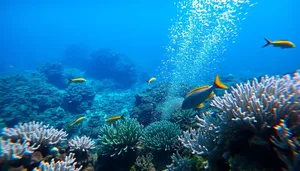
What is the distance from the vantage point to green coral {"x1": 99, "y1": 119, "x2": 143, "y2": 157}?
4438 millimetres

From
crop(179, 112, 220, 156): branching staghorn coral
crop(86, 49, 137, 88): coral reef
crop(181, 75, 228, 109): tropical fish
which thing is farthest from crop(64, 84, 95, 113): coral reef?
crop(179, 112, 220, 156): branching staghorn coral

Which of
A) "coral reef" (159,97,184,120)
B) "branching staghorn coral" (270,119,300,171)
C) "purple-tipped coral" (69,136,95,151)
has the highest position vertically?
"coral reef" (159,97,184,120)

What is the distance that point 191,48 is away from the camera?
99.9 feet

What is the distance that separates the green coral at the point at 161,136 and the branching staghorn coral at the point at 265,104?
195 centimetres

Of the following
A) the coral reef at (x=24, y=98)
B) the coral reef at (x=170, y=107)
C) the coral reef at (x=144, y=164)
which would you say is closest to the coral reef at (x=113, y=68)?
the coral reef at (x=24, y=98)

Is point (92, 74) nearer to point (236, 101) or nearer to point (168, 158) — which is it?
point (168, 158)

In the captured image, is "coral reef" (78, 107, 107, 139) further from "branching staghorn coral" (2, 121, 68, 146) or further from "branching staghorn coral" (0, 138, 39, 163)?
"branching staghorn coral" (0, 138, 39, 163)

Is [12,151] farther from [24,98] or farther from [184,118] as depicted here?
[24,98]

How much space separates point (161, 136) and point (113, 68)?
838 inches

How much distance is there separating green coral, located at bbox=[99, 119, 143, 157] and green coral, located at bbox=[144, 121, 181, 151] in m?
0.29

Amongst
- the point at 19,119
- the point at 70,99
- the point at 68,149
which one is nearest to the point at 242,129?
the point at 68,149

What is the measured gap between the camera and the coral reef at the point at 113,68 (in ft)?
78.7

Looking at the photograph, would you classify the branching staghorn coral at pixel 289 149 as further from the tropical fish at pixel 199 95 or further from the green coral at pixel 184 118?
the green coral at pixel 184 118

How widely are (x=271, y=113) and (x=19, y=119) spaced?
13948 millimetres
